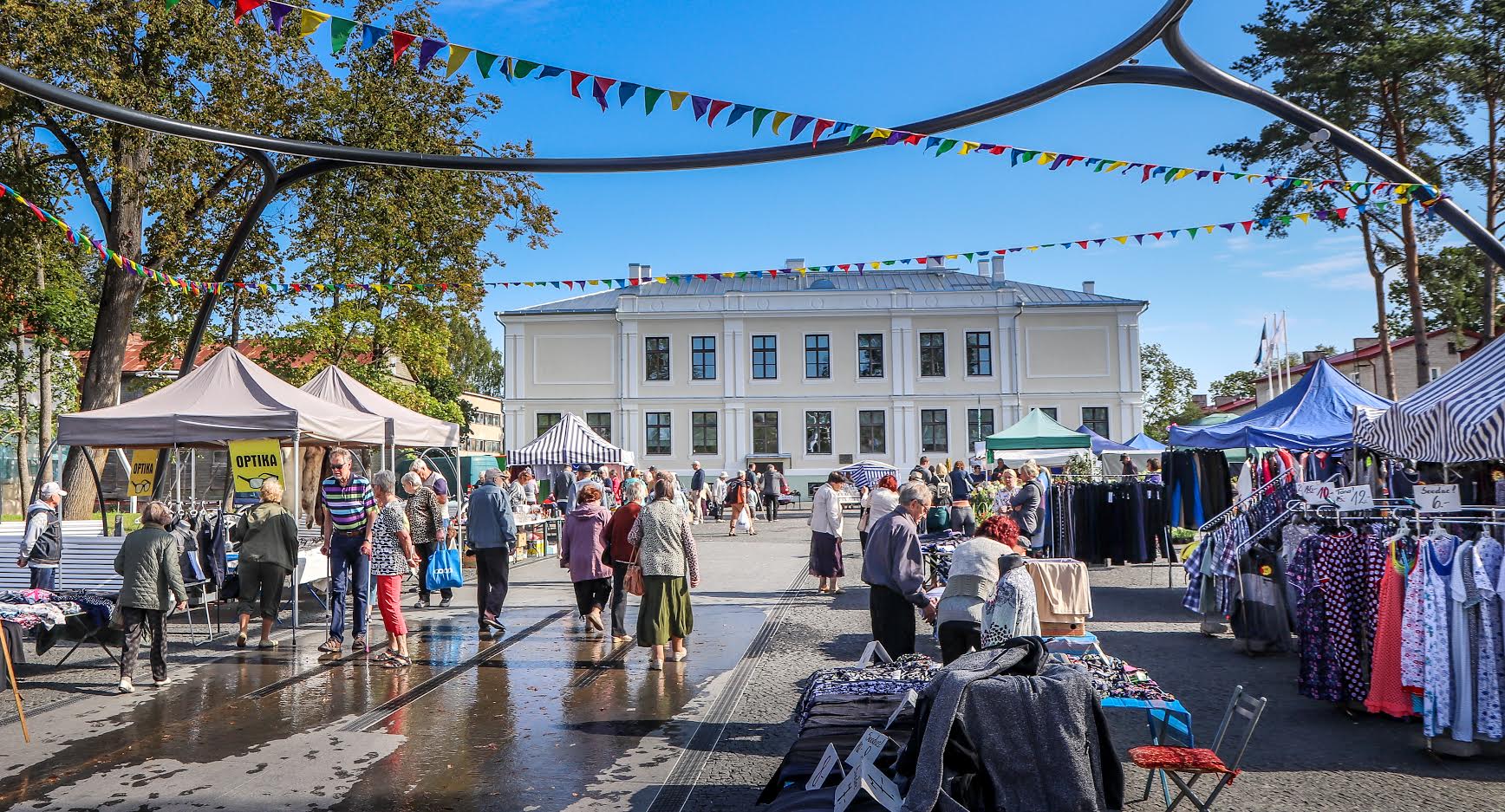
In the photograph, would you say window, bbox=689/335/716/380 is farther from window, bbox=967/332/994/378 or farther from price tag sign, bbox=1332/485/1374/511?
price tag sign, bbox=1332/485/1374/511

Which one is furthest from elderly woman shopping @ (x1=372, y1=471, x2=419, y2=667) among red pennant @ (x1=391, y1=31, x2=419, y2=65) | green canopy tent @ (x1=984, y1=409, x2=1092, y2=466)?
green canopy tent @ (x1=984, y1=409, x2=1092, y2=466)

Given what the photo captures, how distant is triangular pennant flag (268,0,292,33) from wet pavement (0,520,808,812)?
15.4ft

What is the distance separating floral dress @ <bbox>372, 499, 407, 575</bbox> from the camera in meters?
9.24

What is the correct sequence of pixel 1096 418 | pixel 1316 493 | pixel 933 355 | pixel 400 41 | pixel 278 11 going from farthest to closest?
pixel 933 355 → pixel 1096 418 → pixel 1316 493 → pixel 400 41 → pixel 278 11

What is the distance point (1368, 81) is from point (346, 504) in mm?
18910

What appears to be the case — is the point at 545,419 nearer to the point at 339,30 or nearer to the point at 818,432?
the point at 818,432

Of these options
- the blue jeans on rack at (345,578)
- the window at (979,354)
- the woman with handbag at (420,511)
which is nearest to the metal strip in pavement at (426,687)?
the blue jeans on rack at (345,578)

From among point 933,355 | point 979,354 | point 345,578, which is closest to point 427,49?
point 345,578

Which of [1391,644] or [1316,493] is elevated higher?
[1316,493]

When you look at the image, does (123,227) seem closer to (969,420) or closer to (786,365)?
(786,365)

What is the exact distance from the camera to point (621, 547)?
1012 centimetres

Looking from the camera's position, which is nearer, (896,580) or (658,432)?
(896,580)

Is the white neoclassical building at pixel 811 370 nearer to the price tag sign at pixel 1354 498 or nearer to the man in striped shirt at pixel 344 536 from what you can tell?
the man in striped shirt at pixel 344 536

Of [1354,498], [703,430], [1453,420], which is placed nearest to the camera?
[1453,420]
